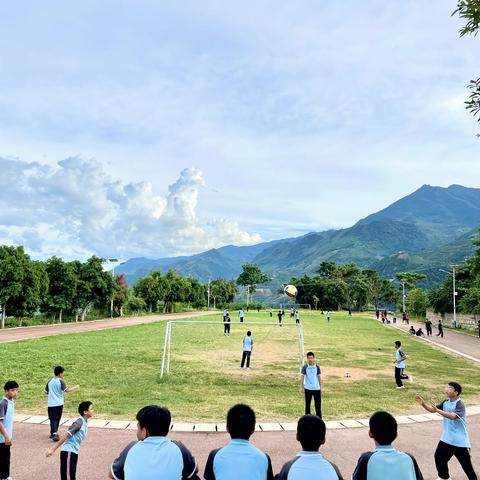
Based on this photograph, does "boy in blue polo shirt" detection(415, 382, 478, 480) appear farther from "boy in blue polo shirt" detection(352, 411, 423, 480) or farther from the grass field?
the grass field

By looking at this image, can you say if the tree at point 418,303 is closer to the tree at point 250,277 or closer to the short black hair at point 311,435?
the tree at point 250,277

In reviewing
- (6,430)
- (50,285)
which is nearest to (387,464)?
(6,430)

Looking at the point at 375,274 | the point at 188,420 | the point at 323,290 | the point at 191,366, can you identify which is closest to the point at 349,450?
the point at 188,420

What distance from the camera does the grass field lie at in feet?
40.8

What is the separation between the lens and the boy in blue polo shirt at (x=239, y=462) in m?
3.57

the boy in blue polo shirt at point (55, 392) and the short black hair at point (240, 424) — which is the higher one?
the short black hair at point (240, 424)

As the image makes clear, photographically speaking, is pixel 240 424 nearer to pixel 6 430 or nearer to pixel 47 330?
pixel 6 430

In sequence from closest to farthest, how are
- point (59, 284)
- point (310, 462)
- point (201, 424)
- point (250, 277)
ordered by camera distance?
point (310, 462) → point (201, 424) → point (59, 284) → point (250, 277)

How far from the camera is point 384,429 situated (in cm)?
390

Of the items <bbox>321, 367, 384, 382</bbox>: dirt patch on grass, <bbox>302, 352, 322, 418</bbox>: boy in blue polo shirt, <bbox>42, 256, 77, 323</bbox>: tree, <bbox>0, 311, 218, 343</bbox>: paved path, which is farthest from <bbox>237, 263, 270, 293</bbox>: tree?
<bbox>302, 352, 322, 418</bbox>: boy in blue polo shirt

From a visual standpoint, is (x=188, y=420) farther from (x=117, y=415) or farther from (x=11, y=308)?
(x=11, y=308)

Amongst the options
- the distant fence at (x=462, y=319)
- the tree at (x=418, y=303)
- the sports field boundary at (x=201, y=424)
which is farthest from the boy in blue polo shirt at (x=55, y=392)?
the tree at (x=418, y=303)

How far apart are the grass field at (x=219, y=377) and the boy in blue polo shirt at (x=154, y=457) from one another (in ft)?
25.4

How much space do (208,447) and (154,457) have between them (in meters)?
5.96
